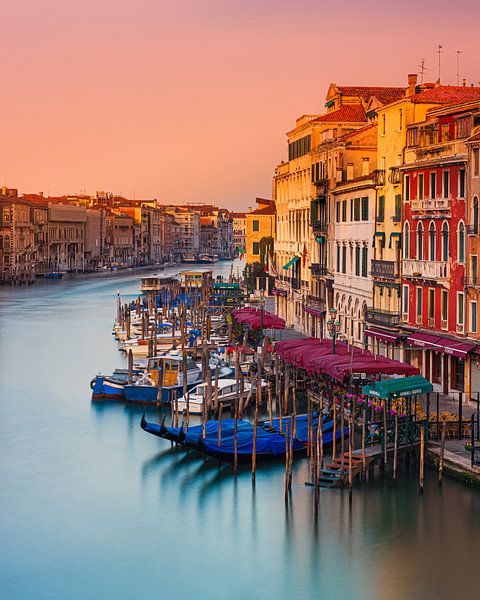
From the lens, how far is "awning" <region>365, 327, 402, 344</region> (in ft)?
70.4

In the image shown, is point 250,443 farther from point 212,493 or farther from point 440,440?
point 440,440

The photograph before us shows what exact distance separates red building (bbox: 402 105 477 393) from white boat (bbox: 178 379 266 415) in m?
3.42

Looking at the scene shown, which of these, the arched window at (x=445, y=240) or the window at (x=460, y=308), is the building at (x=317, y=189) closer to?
the arched window at (x=445, y=240)

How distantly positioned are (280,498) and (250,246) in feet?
127

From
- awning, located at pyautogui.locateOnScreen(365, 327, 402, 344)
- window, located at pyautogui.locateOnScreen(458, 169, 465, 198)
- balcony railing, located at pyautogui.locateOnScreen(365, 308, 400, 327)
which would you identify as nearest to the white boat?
awning, located at pyautogui.locateOnScreen(365, 327, 402, 344)

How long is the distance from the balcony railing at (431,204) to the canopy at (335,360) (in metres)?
2.57

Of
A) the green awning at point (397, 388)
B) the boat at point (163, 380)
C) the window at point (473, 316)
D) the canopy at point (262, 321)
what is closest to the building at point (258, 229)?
the canopy at point (262, 321)

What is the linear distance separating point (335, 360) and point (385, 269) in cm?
319

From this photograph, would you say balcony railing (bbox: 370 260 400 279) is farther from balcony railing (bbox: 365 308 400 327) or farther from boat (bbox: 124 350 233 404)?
boat (bbox: 124 350 233 404)

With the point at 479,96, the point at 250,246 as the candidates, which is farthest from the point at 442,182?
the point at 250,246

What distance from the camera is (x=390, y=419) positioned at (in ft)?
55.9

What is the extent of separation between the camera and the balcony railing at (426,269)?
19.8m

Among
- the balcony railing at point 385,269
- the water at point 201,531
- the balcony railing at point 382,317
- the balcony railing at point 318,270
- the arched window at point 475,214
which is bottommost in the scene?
the water at point 201,531

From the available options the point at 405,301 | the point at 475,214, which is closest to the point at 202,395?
the point at 405,301
